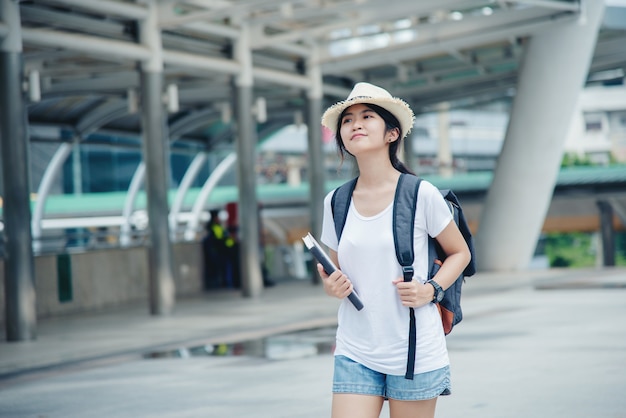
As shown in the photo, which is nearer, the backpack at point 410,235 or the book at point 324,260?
the book at point 324,260

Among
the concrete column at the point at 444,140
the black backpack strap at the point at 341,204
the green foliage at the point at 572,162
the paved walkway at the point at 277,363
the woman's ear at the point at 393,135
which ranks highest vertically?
the concrete column at the point at 444,140

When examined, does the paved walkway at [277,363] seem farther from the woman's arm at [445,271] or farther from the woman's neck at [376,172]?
the woman's neck at [376,172]

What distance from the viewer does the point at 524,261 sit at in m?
27.3

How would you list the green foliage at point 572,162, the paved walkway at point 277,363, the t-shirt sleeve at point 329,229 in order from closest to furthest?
the t-shirt sleeve at point 329,229, the paved walkway at point 277,363, the green foliage at point 572,162

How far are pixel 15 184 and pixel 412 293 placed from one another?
39.2 ft

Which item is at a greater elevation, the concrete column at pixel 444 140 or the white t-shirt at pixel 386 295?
the concrete column at pixel 444 140

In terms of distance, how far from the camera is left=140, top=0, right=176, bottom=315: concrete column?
61.7 ft

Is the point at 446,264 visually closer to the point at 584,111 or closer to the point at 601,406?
the point at 601,406

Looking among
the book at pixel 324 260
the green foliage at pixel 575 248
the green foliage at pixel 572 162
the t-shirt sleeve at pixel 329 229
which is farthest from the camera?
the green foliage at pixel 572 162

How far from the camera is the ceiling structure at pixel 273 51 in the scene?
18.5 meters

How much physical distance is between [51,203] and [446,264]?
50.0 meters

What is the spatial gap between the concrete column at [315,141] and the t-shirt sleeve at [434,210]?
68.9ft

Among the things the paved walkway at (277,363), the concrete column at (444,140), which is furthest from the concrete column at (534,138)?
the concrete column at (444,140)

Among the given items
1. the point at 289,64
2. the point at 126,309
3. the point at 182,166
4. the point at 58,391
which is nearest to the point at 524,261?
the point at 289,64
